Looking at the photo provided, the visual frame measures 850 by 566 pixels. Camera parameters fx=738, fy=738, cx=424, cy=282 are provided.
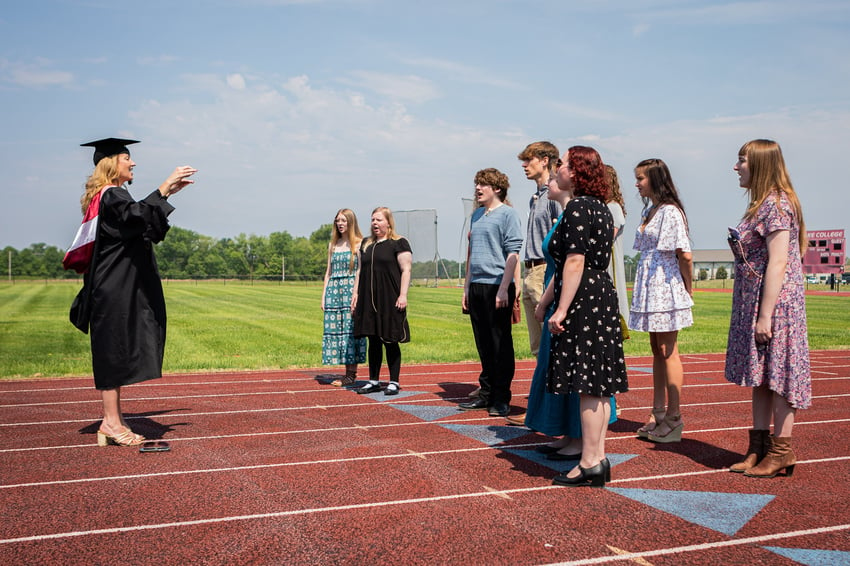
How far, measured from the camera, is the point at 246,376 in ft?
31.5

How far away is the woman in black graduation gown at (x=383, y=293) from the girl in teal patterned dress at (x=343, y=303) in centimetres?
57

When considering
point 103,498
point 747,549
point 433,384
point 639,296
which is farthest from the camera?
point 433,384

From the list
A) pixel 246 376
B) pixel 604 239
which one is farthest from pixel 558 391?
pixel 246 376

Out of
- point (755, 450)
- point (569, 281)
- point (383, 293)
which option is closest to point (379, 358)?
point (383, 293)

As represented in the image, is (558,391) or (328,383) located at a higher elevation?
(558,391)

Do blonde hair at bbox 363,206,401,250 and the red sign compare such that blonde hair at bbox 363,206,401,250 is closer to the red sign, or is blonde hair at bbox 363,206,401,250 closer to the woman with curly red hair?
the woman with curly red hair

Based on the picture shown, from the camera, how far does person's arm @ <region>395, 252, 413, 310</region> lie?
304 inches

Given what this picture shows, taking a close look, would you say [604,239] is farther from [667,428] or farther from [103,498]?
[103,498]

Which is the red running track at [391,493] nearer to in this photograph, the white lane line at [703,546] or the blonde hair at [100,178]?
the white lane line at [703,546]

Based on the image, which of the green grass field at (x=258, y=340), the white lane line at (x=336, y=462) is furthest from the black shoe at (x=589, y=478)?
the green grass field at (x=258, y=340)

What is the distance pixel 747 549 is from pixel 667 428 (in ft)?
7.22

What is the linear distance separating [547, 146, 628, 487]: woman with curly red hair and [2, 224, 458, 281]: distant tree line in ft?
126

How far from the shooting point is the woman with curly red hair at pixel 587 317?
4.21 meters

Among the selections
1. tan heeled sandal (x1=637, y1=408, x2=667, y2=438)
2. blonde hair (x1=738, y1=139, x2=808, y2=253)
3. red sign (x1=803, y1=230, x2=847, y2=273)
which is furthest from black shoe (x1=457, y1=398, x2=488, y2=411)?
red sign (x1=803, y1=230, x2=847, y2=273)
